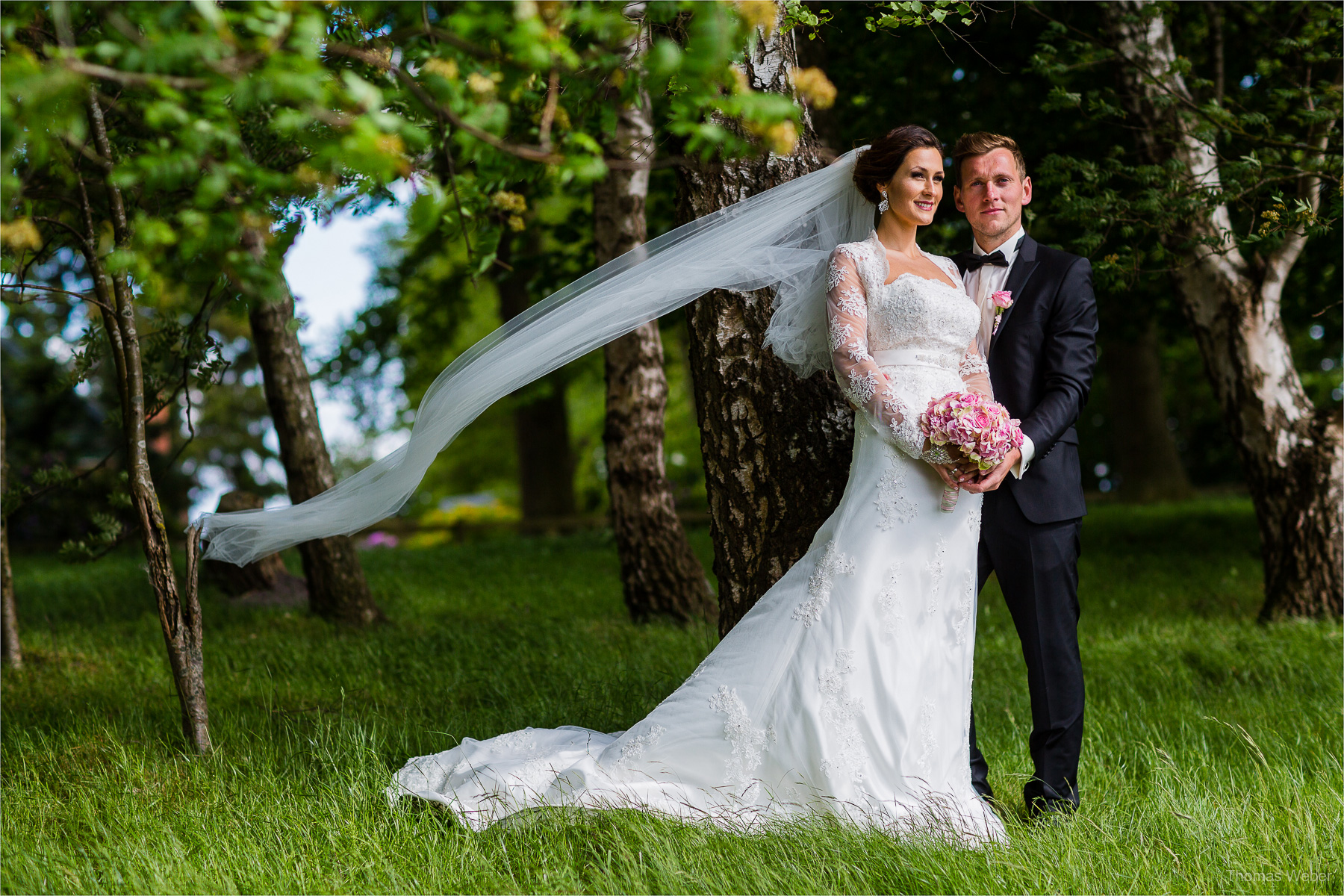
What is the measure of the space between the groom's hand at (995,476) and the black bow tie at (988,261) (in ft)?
2.76

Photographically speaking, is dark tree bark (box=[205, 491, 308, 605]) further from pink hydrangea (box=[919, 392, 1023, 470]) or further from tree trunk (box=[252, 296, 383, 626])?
pink hydrangea (box=[919, 392, 1023, 470])

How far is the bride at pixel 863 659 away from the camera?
3354 mm

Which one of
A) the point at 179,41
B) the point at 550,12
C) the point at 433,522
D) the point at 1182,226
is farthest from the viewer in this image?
the point at 433,522

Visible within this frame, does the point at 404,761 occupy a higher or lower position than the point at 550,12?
lower

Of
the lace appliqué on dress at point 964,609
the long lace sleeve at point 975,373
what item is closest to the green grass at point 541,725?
the lace appliqué on dress at point 964,609

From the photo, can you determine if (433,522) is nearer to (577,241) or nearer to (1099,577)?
(577,241)

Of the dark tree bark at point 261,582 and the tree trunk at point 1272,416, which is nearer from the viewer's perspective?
the tree trunk at point 1272,416

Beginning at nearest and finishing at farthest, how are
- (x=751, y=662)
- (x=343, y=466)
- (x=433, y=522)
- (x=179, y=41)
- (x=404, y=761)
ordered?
(x=179, y=41)
(x=751, y=662)
(x=404, y=761)
(x=433, y=522)
(x=343, y=466)

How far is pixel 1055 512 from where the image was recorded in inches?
141

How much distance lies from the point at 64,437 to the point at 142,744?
13768 mm

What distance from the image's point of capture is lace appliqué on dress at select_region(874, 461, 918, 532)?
11.4 ft

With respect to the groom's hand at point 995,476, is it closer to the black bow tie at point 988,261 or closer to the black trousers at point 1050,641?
the black trousers at point 1050,641

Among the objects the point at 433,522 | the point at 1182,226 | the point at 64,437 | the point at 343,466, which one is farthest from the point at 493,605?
the point at 343,466

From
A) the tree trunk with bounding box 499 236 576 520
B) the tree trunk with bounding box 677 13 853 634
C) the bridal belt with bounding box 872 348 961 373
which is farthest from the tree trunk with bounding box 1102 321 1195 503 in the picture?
the bridal belt with bounding box 872 348 961 373
